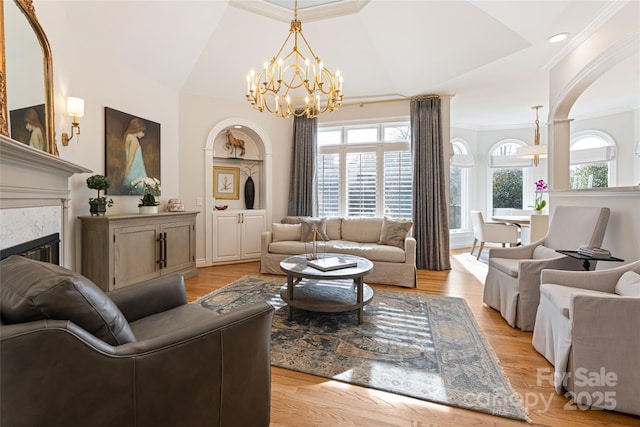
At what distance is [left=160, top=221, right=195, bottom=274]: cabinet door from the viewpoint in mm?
4004

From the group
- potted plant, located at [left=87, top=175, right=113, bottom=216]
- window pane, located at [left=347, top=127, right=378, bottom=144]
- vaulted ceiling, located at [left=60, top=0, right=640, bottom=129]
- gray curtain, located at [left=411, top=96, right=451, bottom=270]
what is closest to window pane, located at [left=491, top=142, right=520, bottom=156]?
vaulted ceiling, located at [left=60, top=0, right=640, bottom=129]

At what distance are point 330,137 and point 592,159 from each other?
229 inches

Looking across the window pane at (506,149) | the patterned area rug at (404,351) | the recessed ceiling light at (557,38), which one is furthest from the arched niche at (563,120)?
the window pane at (506,149)

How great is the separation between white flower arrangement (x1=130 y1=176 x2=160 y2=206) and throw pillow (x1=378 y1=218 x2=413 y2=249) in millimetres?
3257

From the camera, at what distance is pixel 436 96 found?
16.2ft

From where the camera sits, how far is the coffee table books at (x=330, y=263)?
2837mm

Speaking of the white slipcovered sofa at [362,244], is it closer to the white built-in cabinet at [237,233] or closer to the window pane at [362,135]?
the white built-in cabinet at [237,233]

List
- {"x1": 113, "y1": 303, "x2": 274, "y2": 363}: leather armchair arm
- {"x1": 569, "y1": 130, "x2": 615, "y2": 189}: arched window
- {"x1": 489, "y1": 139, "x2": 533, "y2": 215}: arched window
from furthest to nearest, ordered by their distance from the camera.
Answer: {"x1": 489, "y1": 139, "x2": 533, "y2": 215}: arched window → {"x1": 569, "y1": 130, "x2": 615, "y2": 189}: arched window → {"x1": 113, "y1": 303, "x2": 274, "y2": 363}: leather armchair arm

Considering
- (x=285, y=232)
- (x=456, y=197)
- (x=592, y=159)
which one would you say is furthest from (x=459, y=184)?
(x=285, y=232)

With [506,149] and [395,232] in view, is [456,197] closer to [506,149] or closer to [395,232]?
[506,149]

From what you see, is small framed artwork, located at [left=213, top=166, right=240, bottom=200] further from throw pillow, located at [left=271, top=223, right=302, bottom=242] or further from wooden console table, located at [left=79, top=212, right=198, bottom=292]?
throw pillow, located at [left=271, top=223, right=302, bottom=242]

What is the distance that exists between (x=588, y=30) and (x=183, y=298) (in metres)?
4.50

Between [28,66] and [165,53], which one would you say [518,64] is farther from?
[28,66]

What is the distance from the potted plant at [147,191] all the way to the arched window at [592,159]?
8.06 meters
